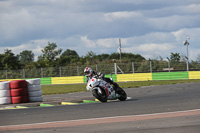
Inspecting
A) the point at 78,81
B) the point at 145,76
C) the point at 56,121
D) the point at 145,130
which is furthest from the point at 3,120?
the point at 78,81

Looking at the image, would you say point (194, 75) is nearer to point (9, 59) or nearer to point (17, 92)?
point (17, 92)

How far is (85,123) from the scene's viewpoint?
7.31m

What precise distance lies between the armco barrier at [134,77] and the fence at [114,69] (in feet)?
3.46

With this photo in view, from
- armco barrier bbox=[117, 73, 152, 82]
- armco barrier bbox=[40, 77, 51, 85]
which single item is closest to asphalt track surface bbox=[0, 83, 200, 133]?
armco barrier bbox=[117, 73, 152, 82]

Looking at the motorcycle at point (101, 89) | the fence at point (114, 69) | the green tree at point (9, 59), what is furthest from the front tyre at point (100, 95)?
the green tree at point (9, 59)

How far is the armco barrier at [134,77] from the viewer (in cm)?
3291

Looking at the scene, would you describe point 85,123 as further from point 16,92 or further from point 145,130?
point 16,92

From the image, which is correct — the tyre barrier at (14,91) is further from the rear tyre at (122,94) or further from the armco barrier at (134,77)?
the armco barrier at (134,77)

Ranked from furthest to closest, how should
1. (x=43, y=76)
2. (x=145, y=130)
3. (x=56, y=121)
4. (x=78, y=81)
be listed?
(x=43, y=76)
(x=78, y=81)
(x=56, y=121)
(x=145, y=130)

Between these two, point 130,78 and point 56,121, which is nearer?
point 56,121

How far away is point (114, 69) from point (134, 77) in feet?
10.5

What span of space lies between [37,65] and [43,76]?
73.0 feet

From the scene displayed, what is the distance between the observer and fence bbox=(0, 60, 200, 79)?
3325cm

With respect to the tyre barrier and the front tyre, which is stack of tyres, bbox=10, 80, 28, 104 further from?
the front tyre
